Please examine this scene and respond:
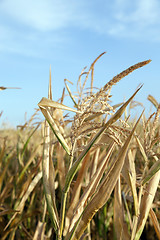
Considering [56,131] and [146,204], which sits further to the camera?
[146,204]

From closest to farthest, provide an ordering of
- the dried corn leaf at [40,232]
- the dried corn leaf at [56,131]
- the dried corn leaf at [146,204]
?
the dried corn leaf at [56,131]
the dried corn leaf at [146,204]
the dried corn leaf at [40,232]

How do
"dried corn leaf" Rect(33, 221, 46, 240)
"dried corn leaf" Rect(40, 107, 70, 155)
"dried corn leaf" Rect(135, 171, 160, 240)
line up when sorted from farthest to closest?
"dried corn leaf" Rect(33, 221, 46, 240) < "dried corn leaf" Rect(135, 171, 160, 240) < "dried corn leaf" Rect(40, 107, 70, 155)

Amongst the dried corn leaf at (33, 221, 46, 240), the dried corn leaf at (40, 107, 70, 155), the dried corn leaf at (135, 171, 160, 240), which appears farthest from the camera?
the dried corn leaf at (33, 221, 46, 240)

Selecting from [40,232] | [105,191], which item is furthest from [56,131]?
[40,232]

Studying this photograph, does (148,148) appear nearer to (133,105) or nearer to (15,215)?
(133,105)

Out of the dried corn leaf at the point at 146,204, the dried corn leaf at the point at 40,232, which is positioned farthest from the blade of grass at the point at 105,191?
the dried corn leaf at the point at 40,232

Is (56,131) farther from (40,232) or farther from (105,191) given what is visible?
(40,232)

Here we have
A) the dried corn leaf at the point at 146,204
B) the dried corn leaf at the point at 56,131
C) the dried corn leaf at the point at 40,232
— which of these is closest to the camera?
the dried corn leaf at the point at 56,131

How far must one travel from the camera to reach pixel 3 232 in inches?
57.6

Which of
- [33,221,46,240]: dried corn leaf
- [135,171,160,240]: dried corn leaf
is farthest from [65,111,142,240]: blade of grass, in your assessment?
[33,221,46,240]: dried corn leaf

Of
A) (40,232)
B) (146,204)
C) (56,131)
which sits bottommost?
(40,232)

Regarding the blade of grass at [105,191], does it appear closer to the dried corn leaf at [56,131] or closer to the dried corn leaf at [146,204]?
the dried corn leaf at [56,131]

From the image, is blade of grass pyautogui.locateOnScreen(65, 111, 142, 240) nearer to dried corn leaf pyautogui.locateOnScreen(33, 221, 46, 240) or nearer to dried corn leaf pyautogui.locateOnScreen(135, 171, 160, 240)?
dried corn leaf pyautogui.locateOnScreen(135, 171, 160, 240)

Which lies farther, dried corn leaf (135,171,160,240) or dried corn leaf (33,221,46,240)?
dried corn leaf (33,221,46,240)
